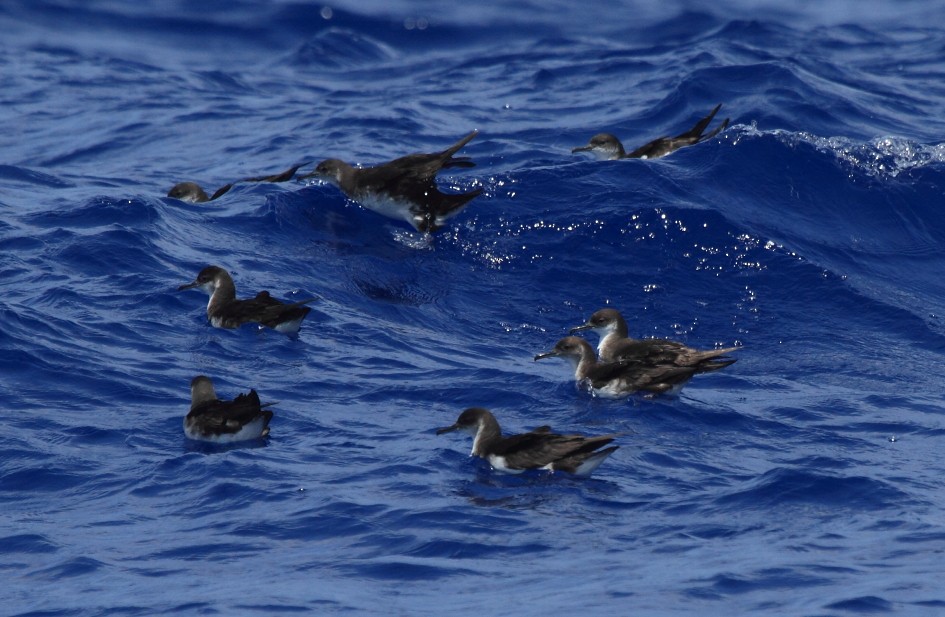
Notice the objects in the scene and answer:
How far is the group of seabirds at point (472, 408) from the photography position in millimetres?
10180

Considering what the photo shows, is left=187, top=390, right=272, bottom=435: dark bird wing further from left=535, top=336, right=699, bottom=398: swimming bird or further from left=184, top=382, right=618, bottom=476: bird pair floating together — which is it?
left=535, top=336, right=699, bottom=398: swimming bird

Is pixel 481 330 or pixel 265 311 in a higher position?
pixel 265 311

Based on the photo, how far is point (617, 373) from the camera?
12125 mm

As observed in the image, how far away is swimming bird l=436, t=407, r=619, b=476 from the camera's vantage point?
32.7 feet

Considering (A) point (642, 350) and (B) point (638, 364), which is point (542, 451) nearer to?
(B) point (638, 364)

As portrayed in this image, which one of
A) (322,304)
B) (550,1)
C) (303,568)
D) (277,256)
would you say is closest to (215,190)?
(277,256)

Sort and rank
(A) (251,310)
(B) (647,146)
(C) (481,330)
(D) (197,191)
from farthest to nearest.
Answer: (B) (647,146) → (D) (197,191) → (C) (481,330) → (A) (251,310)

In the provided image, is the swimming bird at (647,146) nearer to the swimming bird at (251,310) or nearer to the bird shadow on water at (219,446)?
the swimming bird at (251,310)

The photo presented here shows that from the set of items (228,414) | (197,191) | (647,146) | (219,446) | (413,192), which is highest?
(647,146)

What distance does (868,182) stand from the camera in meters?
17.4

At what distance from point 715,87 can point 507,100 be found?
3505 millimetres

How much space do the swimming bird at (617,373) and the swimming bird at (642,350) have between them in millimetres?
96

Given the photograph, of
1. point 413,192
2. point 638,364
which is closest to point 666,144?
point 413,192

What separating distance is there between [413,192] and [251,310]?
319cm
